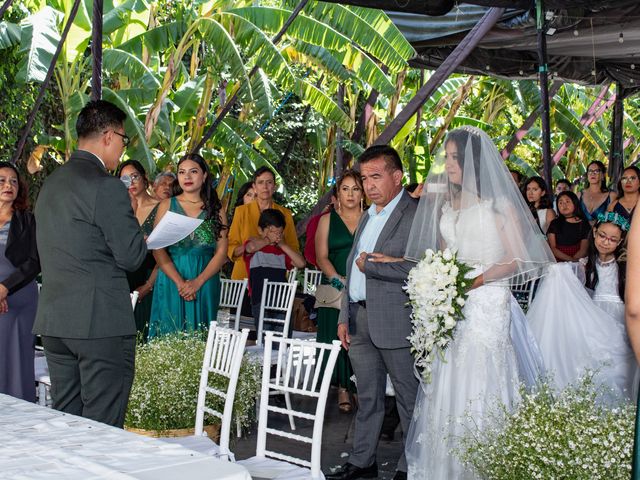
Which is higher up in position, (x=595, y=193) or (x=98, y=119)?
(x=595, y=193)

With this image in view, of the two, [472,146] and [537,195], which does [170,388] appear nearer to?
[472,146]

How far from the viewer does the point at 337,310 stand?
693cm

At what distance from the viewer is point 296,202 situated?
17.9 metres

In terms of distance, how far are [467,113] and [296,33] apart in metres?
10.2

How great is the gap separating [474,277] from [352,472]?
141cm

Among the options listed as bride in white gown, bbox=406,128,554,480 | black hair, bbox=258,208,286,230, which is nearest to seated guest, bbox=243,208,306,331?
black hair, bbox=258,208,286,230

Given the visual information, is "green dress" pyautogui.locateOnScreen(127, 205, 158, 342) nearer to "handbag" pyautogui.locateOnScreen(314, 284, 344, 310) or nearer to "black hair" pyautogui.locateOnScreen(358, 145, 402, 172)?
"handbag" pyautogui.locateOnScreen(314, 284, 344, 310)

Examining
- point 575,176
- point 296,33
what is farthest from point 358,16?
point 575,176

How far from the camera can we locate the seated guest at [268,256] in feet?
25.4

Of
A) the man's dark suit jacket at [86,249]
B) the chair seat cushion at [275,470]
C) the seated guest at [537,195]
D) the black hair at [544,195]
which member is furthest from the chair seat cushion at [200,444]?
the black hair at [544,195]

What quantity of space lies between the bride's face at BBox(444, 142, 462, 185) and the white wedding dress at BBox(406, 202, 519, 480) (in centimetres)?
18

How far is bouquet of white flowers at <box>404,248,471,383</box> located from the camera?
14.9ft

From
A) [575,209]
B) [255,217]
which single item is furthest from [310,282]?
[575,209]

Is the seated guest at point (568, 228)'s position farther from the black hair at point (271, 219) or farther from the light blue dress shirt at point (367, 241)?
the light blue dress shirt at point (367, 241)
